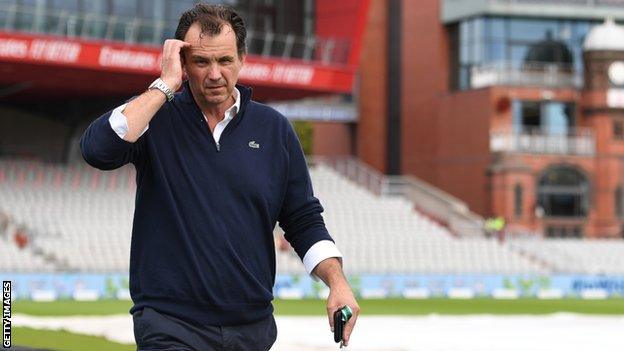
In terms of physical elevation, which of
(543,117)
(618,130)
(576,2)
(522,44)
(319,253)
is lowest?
(618,130)

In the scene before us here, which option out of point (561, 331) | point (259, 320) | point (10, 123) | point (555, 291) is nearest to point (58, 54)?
point (10, 123)

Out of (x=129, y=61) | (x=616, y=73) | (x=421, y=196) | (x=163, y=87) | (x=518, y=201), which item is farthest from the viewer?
(x=616, y=73)

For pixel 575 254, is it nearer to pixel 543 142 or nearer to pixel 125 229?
pixel 543 142

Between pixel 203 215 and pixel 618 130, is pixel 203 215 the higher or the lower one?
the higher one

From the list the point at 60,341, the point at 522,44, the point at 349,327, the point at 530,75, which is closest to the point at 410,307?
the point at 60,341

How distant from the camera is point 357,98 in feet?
219

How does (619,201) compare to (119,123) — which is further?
(619,201)

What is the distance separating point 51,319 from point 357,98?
43728 mm

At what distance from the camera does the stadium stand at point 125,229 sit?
129 ft

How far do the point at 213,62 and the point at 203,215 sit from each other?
619 millimetres

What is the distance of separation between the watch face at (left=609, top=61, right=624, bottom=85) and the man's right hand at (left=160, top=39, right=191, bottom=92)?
2164 inches

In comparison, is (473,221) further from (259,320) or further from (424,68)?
(259,320)

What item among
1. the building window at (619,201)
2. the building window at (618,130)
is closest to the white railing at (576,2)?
the building window at (618,130)

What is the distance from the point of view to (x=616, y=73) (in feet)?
191
